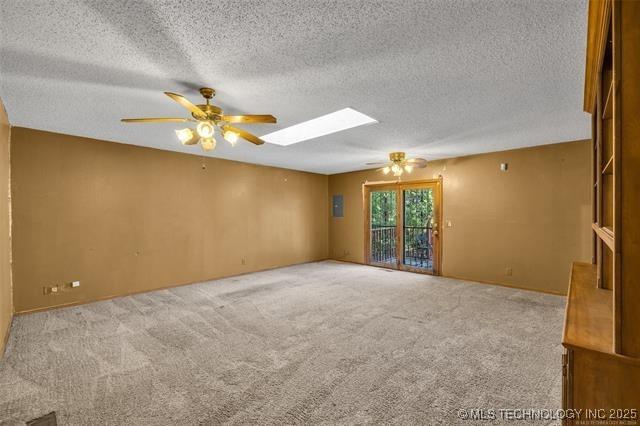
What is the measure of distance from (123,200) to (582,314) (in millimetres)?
5604

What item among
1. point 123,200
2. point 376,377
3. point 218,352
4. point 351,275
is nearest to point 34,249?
point 123,200

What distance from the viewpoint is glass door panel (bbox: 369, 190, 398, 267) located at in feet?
22.6

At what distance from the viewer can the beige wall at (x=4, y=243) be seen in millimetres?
2920

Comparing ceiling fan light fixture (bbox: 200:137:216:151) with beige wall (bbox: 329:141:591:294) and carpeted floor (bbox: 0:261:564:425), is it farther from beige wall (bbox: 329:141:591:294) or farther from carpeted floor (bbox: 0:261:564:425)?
beige wall (bbox: 329:141:591:294)

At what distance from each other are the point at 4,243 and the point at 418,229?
6.69 meters

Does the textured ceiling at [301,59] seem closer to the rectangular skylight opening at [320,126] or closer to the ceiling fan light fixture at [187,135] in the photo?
the rectangular skylight opening at [320,126]

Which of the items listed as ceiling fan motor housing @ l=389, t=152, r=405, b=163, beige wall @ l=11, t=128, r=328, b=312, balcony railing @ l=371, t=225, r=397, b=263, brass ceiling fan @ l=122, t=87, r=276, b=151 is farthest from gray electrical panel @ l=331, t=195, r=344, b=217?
brass ceiling fan @ l=122, t=87, r=276, b=151

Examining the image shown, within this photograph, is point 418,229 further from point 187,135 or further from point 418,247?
point 187,135

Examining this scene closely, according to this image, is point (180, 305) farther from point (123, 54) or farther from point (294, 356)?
point (123, 54)

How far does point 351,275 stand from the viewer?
608 cm

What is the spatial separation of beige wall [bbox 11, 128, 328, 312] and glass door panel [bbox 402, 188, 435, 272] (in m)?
3.01

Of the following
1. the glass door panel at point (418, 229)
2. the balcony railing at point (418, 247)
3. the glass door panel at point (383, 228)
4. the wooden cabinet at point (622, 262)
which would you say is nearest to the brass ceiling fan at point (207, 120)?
the wooden cabinet at point (622, 262)

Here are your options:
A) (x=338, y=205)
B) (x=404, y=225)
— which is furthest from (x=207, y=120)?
(x=338, y=205)

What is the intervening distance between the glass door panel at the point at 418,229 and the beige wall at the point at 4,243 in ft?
21.1
